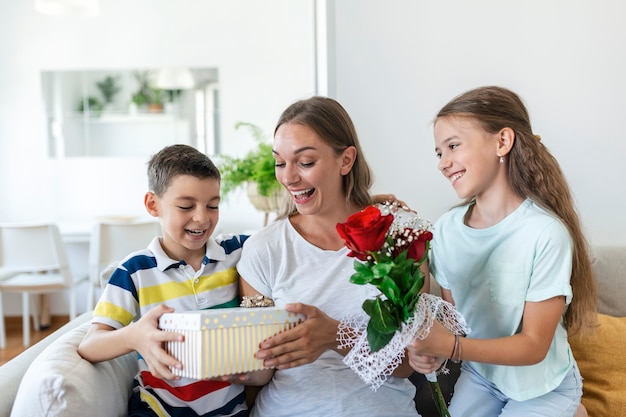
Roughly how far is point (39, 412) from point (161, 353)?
0.89 ft

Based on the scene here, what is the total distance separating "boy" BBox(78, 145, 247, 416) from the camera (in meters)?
1.43

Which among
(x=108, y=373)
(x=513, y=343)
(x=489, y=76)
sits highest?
(x=489, y=76)

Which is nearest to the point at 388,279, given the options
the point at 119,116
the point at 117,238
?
the point at 117,238

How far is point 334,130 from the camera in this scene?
4.92 feet

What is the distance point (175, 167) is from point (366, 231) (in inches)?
25.2

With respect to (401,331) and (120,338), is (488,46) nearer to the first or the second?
(401,331)

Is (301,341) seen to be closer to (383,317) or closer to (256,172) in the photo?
(383,317)

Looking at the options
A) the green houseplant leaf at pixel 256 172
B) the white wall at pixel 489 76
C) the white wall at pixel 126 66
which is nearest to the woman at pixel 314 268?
the white wall at pixel 489 76

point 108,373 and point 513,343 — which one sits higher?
point 513,343

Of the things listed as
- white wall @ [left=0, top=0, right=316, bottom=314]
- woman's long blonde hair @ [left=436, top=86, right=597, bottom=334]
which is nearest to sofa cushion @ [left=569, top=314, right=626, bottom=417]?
woman's long blonde hair @ [left=436, top=86, right=597, bottom=334]

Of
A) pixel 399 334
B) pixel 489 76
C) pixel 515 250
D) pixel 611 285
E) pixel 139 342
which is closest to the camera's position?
pixel 399 334

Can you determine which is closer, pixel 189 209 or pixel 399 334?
pixel 399 334

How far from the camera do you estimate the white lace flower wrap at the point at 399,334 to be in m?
1.15

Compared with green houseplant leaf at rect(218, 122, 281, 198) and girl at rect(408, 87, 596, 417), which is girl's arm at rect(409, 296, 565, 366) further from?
green houseplant leaf at rect(218, 122, 281, 198)
